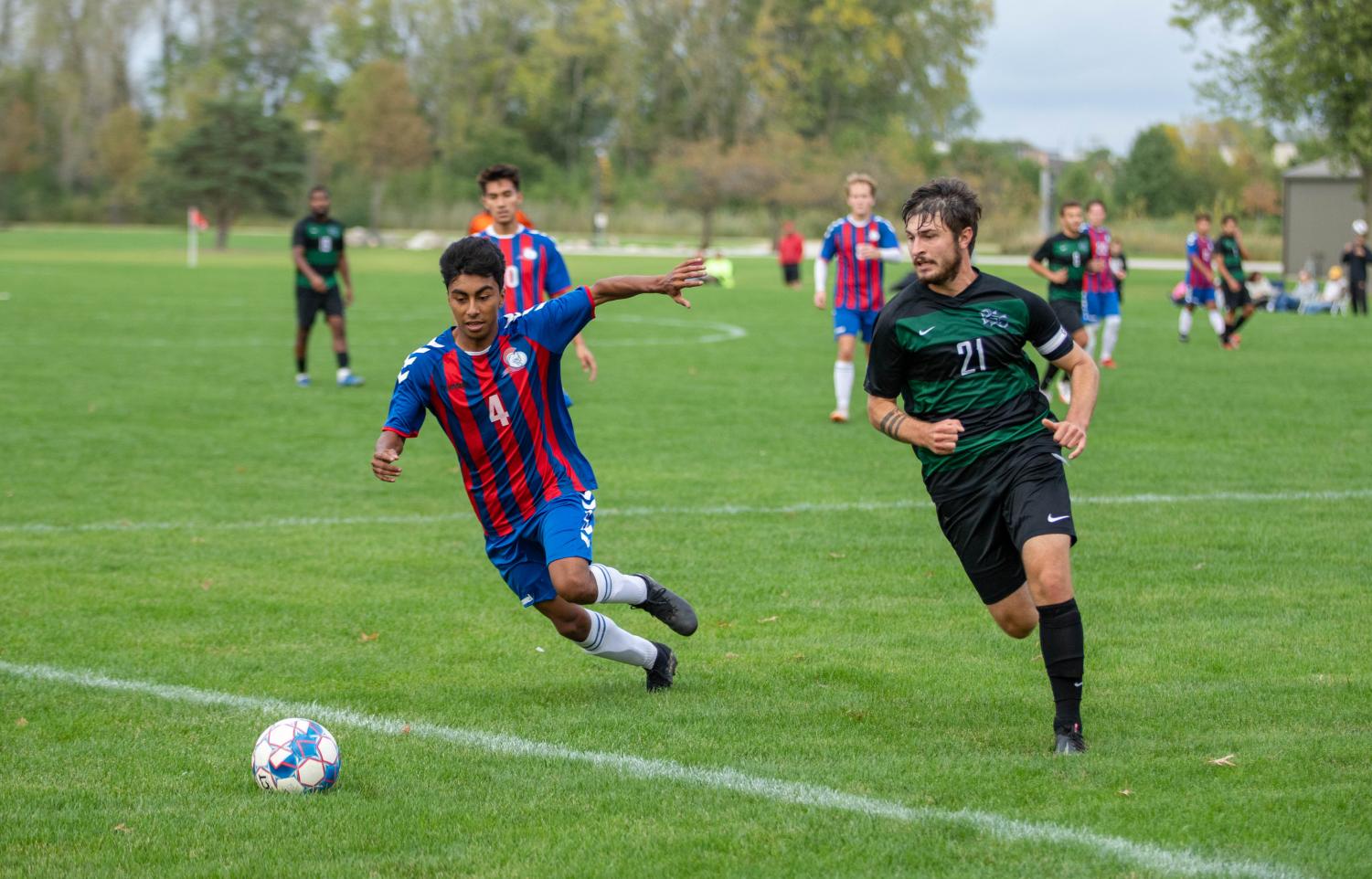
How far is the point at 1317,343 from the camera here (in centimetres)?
2331

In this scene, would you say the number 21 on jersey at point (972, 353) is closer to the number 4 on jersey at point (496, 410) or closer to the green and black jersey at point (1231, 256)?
the number 4 on jersey at point (496, 410)

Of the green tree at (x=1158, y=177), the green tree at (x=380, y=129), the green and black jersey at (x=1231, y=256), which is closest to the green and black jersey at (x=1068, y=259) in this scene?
the green and black jersey at (x=1231, y=256)

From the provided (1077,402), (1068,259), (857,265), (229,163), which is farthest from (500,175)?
(229,163)

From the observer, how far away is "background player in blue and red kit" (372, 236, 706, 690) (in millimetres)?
5496

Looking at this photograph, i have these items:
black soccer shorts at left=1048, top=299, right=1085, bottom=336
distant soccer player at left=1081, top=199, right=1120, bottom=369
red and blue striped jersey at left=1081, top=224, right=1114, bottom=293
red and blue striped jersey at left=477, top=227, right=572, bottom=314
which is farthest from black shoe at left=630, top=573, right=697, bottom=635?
distant soccer player at left=1081, top=199, right=1120, bottom=369

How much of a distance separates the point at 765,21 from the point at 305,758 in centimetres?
8811

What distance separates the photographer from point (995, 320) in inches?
209

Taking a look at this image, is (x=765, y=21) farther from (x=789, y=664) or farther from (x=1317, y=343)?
(x=789, y=664)

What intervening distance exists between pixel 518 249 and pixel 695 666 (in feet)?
18.7

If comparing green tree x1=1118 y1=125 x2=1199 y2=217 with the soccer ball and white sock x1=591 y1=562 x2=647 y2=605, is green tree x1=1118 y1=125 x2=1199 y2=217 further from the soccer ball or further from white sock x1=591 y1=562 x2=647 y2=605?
the soccer ball

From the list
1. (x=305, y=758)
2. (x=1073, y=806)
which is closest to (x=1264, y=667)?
(x=1073, y=806)

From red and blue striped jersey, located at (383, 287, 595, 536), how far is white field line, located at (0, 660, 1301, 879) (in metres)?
0.85

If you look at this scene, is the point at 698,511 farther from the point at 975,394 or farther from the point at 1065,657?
the point at 1065,657

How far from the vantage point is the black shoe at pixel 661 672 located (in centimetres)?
599
